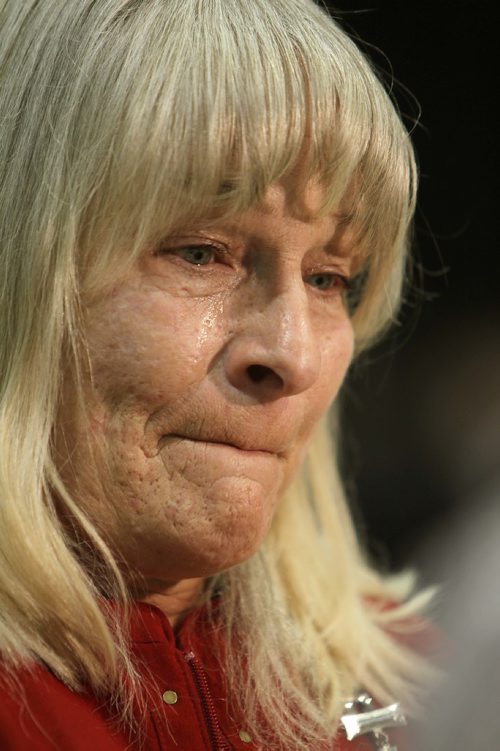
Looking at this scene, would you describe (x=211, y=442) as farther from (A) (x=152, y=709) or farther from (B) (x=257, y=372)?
(A) (x=152, y=709)

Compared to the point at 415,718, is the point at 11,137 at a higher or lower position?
higher

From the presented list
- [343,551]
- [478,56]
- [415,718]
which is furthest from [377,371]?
[415,718]

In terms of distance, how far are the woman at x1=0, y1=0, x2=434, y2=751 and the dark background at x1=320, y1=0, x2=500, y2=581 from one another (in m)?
0.45

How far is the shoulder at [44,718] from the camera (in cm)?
90

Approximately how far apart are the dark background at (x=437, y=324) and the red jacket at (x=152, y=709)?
648 millimetres

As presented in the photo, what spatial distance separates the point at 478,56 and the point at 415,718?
3.09ft

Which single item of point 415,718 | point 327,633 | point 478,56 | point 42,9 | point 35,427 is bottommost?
point 415,718

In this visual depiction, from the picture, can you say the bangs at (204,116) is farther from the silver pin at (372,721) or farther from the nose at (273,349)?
the silver pin at (372,721)

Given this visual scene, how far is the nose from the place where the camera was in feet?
3.21

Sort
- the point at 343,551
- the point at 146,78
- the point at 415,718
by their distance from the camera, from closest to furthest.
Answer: the point at 146,78 < the point at 415,718 < the point at 343,551

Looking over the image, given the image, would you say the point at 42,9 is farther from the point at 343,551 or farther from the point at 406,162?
the point at 343,551

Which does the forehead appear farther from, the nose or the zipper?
the zipper

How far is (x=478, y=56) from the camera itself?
1.50 m

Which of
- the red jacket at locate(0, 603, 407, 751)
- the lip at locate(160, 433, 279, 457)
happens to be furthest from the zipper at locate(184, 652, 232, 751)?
the lip at locate(160, 433, 279, 457)
